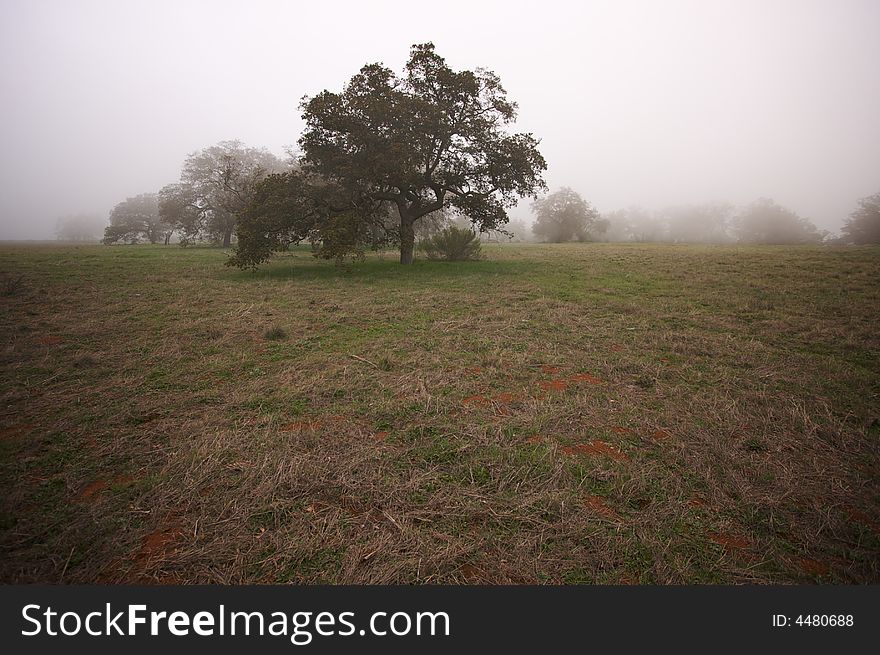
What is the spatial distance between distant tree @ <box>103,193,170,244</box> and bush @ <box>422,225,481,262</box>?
45.9 m

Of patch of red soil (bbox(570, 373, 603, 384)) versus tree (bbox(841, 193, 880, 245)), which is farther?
tree (bbox(841, 193, 880, 245))

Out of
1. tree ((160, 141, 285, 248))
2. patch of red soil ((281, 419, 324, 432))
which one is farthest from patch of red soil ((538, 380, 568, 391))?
tree ((160, 141, 285, 248))

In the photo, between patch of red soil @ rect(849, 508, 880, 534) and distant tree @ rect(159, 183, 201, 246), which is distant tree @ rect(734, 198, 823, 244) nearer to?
patch of red soil @ rect(849, 508, 880, 534)

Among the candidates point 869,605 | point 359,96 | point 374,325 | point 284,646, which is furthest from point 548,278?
point 284,646

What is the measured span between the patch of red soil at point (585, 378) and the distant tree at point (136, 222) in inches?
2322

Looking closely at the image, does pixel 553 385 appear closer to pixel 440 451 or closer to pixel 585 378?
pixel 585 378

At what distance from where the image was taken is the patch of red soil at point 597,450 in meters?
3.30

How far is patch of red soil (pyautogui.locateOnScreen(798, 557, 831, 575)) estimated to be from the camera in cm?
221

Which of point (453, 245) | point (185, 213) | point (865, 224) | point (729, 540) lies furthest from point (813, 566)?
point (865, 224)

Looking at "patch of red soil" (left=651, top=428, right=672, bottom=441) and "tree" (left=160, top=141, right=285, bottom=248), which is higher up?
"tree" (left=160, top=141, right=285, bottom=248)

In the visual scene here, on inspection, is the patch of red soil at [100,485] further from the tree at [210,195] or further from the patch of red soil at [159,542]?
the tree at [210,195]

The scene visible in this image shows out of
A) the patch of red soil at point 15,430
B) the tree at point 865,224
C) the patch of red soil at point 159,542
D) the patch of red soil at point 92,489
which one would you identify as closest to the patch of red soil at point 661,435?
the patch of red soil at point 159,542

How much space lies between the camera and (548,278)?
1430cm

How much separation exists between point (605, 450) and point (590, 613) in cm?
154
